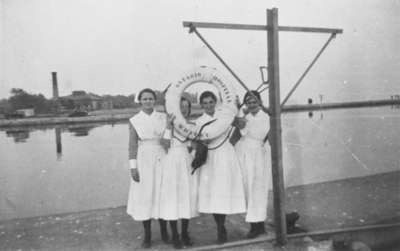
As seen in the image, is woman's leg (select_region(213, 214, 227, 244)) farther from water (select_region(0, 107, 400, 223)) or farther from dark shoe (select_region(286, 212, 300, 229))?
water (select_region(0, 107, 400, 223))

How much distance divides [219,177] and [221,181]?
0.04 m

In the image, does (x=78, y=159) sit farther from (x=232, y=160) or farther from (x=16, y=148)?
(x=232, y=160)

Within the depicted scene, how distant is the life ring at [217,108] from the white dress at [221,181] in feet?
0.31

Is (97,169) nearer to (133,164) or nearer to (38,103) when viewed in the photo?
(133,164)

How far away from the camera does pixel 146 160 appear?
11.9 feet

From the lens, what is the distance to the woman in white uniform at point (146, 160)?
142 inches

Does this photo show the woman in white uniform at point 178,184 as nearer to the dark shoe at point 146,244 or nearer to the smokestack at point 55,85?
the dark shoe at point 146,244

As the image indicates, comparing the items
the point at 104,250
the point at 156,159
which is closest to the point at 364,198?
the point at 156,159

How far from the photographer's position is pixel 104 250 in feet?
12.4

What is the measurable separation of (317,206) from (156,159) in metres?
Answer: 2.74

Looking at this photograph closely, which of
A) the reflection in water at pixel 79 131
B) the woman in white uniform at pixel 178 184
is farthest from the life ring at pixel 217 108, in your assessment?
the reflection in water at pixel 79 131

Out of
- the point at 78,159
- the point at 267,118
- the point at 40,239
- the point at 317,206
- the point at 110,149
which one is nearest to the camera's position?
the point at 267,118

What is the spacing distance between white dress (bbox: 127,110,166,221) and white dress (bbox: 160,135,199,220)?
79 millimetres

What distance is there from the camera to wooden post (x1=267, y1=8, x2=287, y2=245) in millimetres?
3635
